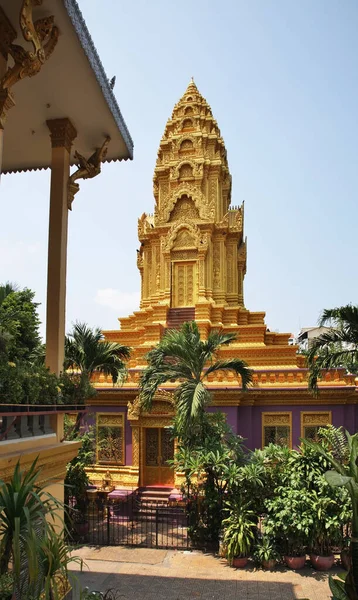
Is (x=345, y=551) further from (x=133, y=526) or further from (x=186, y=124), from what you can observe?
(x=186, y=124)

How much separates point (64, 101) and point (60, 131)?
2.02 ft


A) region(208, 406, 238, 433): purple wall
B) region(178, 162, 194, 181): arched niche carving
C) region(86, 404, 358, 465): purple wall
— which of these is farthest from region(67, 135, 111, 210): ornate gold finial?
region(178, 162, 194, 181): arched niche carving

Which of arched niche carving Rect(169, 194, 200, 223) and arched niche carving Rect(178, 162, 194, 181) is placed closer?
arched niche carving Rect(169, 194, 200, 223)

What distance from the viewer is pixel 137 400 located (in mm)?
15359

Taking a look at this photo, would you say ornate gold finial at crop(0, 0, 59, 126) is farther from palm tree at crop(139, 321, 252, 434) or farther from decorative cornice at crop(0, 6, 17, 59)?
palm tree at crop(139, 321, 252, 434)

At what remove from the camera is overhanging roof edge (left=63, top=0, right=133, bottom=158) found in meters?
5.02

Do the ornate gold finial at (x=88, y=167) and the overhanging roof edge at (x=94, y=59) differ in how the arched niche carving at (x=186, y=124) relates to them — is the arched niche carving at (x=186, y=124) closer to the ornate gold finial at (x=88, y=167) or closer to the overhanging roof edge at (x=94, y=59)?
the ornate gold finial at (x=88, y=167)

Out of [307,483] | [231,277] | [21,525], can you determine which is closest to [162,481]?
[307,483]

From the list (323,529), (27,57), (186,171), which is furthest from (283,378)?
(27,57)

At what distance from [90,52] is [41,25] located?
0.76 metres

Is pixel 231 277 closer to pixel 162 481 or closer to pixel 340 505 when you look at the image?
pixel 162 481

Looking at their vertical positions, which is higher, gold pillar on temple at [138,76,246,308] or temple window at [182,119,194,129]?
temple window at [182,119,194,129]

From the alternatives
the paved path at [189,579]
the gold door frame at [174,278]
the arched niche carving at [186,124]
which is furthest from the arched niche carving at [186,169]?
the paved path at [189,579]

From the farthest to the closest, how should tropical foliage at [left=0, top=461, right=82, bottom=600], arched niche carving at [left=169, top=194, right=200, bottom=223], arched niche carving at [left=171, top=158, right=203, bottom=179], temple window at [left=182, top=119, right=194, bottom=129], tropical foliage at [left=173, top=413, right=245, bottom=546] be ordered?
1. temple window at [left=182, top=119, right=194, bottom=129]
2. arched niche carving at [left=171, top=158, right=203, bottom=179]
3. arched niche carving at [left=169, top=194, right=200, bottom=223]
4. tropical foliage at [left=173, top=413, right=245, bottom=546]
5. tropical foliage at [left=0, top=461, right=82, bottom=600]
